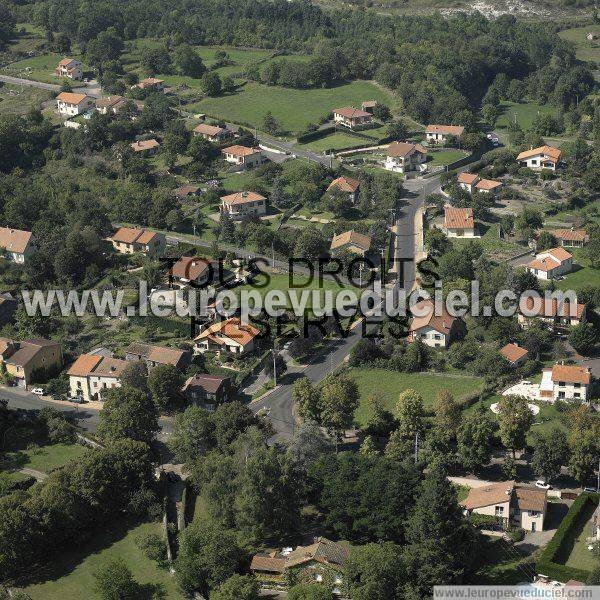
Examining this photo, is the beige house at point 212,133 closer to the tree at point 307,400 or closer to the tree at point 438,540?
the tree at point 307,400

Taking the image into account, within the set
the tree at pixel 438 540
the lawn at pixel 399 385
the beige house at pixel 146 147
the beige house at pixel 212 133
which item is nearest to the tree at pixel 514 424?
the lawn at pixel 399 385

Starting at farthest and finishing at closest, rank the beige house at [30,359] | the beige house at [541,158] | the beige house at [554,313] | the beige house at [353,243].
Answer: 1. the beige house at [541,158]
2. the beige house at [353,243]
3. the beige house at [554,313]
4. the beige house at [30,359]

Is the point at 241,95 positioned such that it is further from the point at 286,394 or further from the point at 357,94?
the point at 286,394

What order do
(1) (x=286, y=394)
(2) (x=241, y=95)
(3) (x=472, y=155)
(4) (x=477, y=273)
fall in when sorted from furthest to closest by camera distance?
(2) (x=241, y=95)
(3) (x=472, y=155)
(4) (x=477, y=273)
(1) (x=286, y=394)

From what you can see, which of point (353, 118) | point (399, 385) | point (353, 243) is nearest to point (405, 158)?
point (353, 118)

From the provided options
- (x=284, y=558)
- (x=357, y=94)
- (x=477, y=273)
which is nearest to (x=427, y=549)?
(x=284, y=558)

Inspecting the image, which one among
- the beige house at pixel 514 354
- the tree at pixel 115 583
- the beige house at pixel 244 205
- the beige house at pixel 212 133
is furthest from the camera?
the beige house at pixel 212 133

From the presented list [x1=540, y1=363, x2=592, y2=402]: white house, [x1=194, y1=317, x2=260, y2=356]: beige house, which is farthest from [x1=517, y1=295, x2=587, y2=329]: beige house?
[x1=194, y1=317, x2=260, y2=356]: beige house
